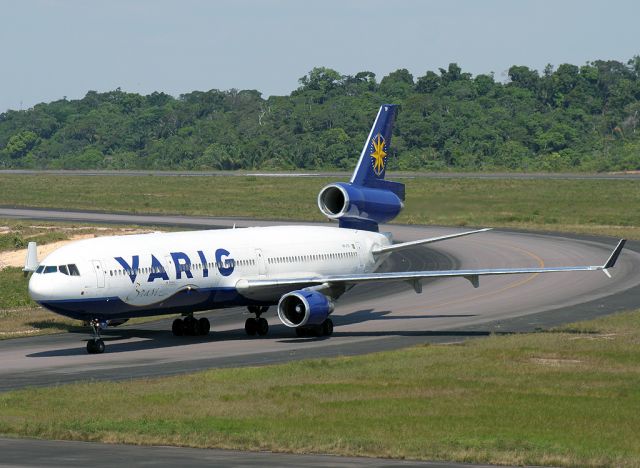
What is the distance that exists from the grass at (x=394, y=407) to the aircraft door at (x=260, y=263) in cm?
930

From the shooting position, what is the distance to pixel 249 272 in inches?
2163

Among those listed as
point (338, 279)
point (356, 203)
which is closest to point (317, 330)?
point (338, 279)

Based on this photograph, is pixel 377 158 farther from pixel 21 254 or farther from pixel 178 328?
pixel 21 254

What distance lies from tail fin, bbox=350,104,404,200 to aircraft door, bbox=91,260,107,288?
16.8m

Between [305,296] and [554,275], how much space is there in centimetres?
2678

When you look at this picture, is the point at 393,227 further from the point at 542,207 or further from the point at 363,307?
the point at 363,307

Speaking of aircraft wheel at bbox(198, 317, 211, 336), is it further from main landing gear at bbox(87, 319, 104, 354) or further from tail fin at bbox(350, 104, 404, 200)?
tail fin at bbox(350, 104, 404, 200)

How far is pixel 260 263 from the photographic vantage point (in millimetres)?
55531

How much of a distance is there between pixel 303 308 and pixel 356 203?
1008 cm

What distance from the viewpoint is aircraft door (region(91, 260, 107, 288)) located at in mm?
48781

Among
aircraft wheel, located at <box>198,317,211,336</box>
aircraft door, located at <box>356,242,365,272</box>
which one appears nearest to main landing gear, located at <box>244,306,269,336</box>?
aircraft wheel, located at <box>198,317,211,336</box>

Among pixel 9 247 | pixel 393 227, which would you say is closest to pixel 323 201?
pixel 9 247

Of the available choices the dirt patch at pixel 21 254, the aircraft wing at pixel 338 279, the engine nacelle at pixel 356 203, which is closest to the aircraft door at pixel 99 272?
the aircraft wing at pixel 338 279

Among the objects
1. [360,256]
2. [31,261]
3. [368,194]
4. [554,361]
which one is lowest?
[554,361]
